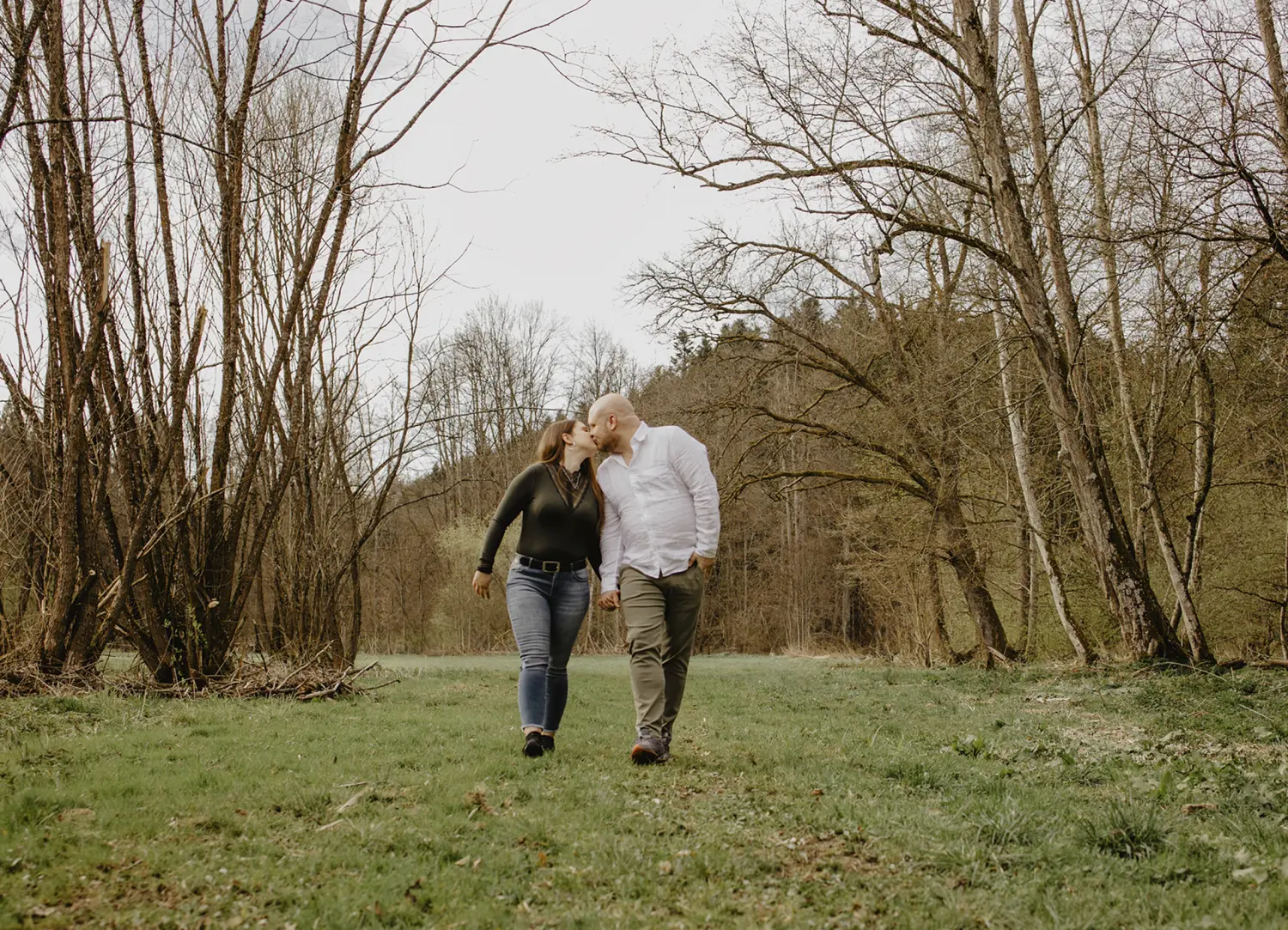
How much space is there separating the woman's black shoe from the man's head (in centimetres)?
175

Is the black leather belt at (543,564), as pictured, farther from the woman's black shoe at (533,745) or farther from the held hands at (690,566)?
the woman's black shoe at (533,745)

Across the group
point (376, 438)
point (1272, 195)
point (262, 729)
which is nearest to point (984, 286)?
point (1272, 195)

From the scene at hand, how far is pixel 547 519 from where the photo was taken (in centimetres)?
546

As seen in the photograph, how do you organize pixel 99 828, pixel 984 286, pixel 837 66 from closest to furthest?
pixel 99 828, pixel 837 66, pixel 984 286

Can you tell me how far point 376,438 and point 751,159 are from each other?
6.32 meters

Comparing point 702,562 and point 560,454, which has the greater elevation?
point 560,454

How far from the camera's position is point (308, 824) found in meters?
3.57

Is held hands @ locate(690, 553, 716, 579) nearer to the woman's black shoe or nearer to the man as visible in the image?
the man

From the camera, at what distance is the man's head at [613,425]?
557 centimetres

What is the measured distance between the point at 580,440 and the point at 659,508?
27.5 inches

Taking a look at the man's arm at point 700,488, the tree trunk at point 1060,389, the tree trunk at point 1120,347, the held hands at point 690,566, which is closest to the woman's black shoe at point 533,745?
the held hands at point 690,566

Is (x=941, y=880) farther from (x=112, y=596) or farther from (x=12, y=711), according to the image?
(x=112, y=596)

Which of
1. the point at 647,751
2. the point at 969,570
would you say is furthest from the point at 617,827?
the point at 969,570

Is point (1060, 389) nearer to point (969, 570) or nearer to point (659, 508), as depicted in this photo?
point (969, 570)
